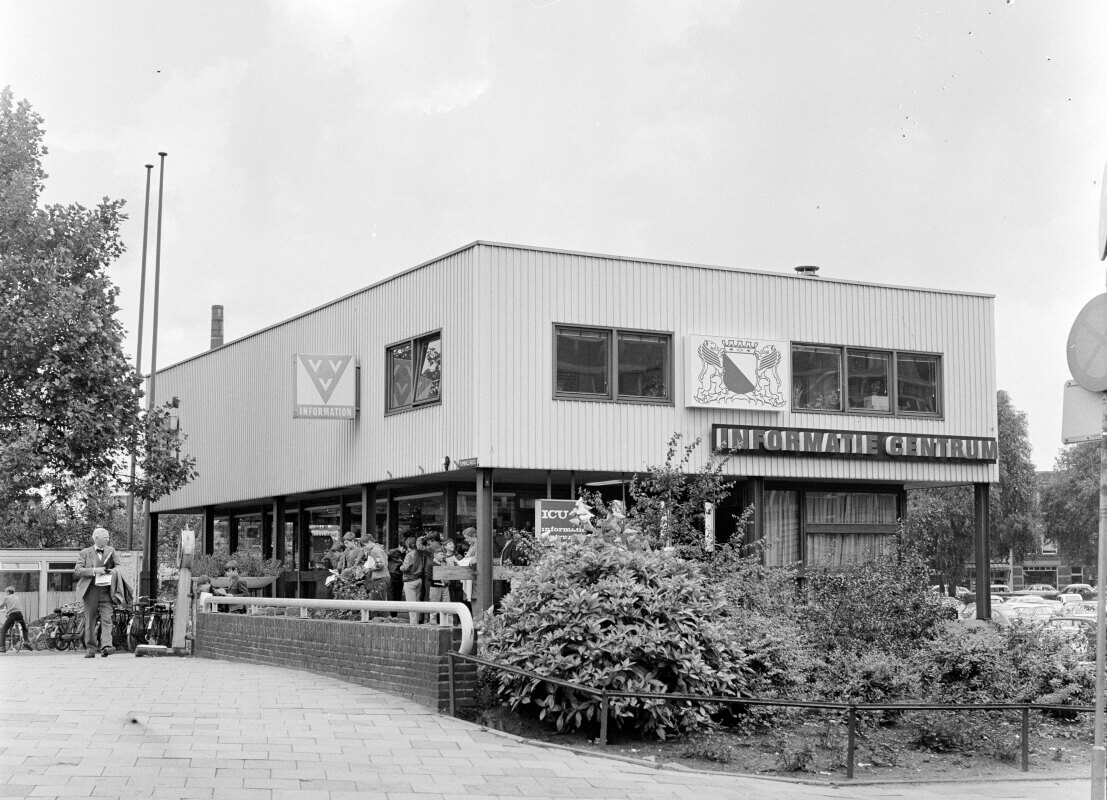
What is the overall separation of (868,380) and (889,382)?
0.48 m

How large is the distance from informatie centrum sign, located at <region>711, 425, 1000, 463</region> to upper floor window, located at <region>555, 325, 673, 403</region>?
1451mm

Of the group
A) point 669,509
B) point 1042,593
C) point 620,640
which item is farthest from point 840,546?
point 1042,593

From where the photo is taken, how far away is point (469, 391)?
72.3 feet

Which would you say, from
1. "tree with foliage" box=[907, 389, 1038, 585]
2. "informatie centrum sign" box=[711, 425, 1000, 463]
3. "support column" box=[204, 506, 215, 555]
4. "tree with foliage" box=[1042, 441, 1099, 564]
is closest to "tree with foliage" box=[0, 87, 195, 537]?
"support column" box=[204, 506, 215, 555]

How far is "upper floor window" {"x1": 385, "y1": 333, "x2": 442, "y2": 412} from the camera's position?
76.5 ft

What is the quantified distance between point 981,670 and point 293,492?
17.5 m

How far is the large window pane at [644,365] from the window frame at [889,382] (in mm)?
2551

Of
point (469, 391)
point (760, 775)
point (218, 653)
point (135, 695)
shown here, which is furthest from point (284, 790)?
point (469, 391)

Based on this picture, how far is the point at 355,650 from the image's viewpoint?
1520 cm

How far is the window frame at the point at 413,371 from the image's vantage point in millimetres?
23188

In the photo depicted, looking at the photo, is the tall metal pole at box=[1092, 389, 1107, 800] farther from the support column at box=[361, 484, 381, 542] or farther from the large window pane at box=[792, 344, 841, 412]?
the support column at box=[361, 484, 381, 542]

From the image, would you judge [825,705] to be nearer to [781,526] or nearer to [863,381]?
[781,526]

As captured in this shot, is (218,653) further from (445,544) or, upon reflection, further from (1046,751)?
(1046,751)

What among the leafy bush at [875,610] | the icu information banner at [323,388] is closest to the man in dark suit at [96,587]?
the icu information banner at [323,388]
